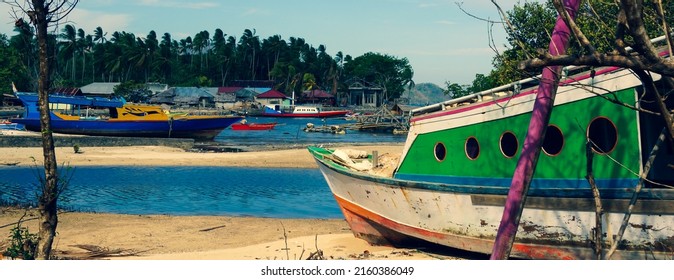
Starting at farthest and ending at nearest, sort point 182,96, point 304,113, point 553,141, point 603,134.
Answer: point 182,96 < point 304,113 < point 553,141 < point 603,134

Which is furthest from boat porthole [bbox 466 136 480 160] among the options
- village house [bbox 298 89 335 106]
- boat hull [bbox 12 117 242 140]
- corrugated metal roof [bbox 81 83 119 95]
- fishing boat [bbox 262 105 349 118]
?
village house [bbox 298 89 335 106]

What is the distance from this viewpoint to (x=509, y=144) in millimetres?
11586

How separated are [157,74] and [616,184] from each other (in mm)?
135793

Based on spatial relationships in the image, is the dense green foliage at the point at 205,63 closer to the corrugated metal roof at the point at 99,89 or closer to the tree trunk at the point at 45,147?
the corrugated metal roof at the point at 99,89

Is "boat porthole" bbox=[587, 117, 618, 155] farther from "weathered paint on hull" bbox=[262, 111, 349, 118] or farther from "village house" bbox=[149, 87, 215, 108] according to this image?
"village house" bbox=[149, 87, 215, 108]

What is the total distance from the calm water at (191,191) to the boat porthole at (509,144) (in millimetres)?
10891

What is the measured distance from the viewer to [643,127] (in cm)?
1016

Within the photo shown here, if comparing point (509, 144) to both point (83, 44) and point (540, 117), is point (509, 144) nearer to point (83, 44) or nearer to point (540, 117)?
point (540, 117)

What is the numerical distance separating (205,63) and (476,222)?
147 metres

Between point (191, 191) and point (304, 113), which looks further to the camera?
point (304, 113)

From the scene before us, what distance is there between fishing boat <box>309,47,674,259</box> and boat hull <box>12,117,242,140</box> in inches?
1598

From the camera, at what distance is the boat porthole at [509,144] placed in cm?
1148

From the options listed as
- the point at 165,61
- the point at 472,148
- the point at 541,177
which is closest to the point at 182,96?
the point at 165,61

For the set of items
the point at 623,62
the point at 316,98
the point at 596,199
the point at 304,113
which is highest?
the point at 623,62
